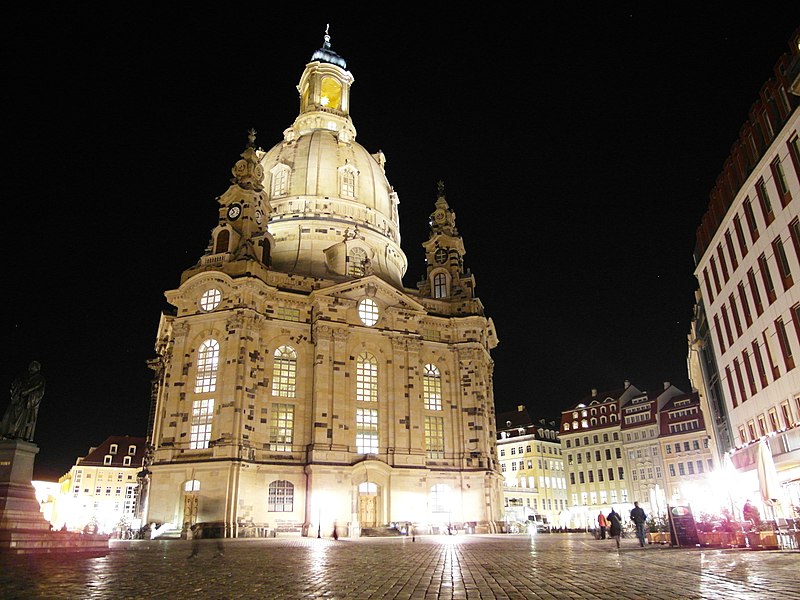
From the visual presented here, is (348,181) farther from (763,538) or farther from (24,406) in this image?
(763,538)

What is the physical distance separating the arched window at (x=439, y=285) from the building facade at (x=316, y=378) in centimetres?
12

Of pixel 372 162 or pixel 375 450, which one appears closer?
pixel 375 450

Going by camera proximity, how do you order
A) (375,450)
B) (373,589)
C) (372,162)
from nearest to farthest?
(373,589) → (375,450) → (372,162)

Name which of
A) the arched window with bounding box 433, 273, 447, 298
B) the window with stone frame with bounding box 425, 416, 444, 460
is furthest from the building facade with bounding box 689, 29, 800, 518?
the arched window with bounding box 433, 273, 447, 298

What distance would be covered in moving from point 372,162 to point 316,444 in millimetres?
35831

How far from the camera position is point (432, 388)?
5828 cm

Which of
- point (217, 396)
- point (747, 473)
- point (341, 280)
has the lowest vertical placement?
point (747, 473)

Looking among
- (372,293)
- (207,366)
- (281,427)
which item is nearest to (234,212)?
(372,293)

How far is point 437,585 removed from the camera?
12.0 meters

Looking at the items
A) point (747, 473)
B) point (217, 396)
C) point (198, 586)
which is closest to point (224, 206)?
point (217, 396)

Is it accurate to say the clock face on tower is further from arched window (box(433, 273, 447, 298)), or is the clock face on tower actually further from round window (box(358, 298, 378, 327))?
arched window (box(433, 273, 447, 298))

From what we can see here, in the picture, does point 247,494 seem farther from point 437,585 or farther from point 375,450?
point 437,585

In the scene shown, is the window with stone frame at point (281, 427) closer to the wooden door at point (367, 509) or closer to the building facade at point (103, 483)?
the wooden door at point (367, 509)

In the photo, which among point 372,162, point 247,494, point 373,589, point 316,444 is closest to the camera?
point 373,589
